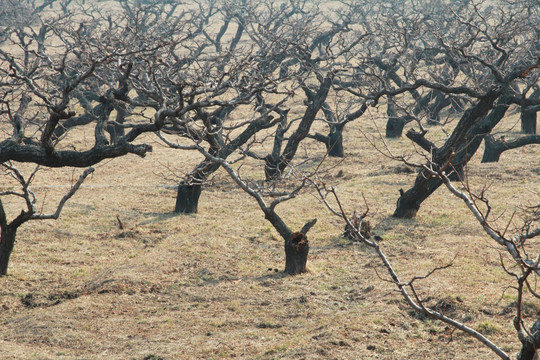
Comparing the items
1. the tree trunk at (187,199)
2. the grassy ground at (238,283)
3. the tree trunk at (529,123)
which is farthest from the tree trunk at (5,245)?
the tree trunk at (529,123)

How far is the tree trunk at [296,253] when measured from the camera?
10961 millimetres

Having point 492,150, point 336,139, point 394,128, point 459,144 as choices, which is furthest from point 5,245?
point 394,128

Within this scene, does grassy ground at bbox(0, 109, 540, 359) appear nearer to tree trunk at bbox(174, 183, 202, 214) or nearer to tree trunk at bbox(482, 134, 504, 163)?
tree trunk at bbox(174, 183, 202, 214)

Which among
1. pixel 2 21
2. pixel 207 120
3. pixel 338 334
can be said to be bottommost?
pixel 338 334

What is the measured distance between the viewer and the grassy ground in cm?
812

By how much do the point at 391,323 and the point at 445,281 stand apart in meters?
1.95

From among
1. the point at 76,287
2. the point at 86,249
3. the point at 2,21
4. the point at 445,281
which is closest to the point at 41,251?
the point at 86,249

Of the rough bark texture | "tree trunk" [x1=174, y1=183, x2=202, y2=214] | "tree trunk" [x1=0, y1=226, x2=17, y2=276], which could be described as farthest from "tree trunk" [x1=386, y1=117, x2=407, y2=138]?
"tree trunk" [x1=0, y1=226, x2=17, y2=276]

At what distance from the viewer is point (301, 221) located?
14.5 m

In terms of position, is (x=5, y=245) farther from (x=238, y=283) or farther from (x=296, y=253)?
(x=296, y=253)

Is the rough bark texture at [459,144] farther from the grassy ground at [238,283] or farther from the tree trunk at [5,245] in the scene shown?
the tree trunk at [5,245]

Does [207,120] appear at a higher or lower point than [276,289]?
higher

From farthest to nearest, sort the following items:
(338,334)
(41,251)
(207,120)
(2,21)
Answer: (2,21) < (207,120) < (41,251) < (338,334)

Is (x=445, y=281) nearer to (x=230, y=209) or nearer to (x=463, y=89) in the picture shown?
(x=463, y=89)
